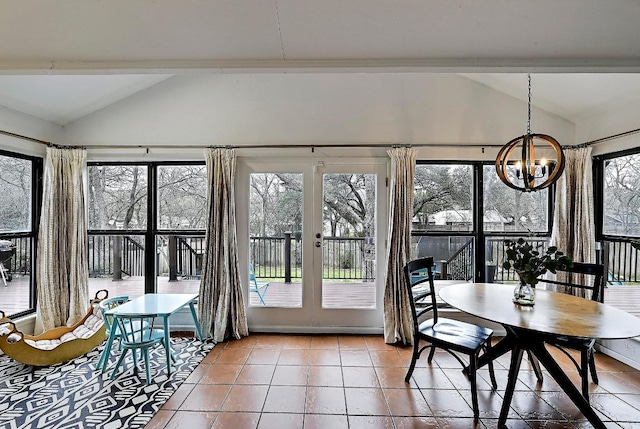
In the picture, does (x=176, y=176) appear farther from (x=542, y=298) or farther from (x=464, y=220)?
(x=542, y=298)

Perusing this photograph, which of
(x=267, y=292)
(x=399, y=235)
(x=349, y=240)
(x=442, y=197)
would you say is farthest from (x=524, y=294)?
(x=267, y=292)

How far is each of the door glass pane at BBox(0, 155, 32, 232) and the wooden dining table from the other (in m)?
4.31

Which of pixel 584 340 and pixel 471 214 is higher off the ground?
pixel 471 214

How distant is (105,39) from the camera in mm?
1680

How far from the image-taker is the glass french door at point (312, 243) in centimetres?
392

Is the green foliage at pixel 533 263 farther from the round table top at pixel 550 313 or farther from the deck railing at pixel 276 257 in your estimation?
the deck railing at pixel 276 257

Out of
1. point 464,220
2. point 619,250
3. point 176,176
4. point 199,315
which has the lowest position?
point 199,315

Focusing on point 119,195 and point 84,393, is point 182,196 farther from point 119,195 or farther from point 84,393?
point 84,393

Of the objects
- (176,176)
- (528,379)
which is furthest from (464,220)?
(176,176)

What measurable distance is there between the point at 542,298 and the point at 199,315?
3289mm

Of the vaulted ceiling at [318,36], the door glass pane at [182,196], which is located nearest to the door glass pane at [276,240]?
the door glass pane at [182,196]

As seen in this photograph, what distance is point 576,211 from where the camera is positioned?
3.57 meters

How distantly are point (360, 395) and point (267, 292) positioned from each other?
173 centimetres

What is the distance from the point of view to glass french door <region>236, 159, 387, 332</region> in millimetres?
3918
